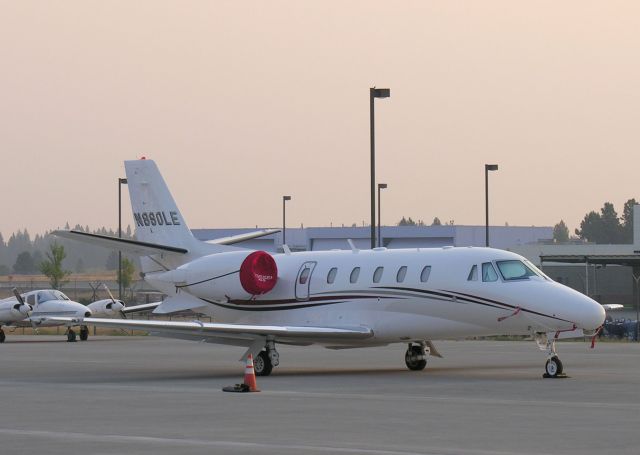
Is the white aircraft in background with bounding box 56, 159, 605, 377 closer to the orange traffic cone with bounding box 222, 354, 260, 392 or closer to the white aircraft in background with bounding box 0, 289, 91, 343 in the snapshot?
the orange traffic cone with bounding box 222, 354, 260, 392

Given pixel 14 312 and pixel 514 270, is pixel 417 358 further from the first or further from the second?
pixel 14 312

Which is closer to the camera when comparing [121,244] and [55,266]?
[121,244]

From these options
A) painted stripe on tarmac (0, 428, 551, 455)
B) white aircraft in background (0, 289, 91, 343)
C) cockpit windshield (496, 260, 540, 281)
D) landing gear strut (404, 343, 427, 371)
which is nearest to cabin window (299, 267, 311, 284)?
landing gear strut (404, 343, 427, 371)

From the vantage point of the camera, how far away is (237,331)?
94.7 feet

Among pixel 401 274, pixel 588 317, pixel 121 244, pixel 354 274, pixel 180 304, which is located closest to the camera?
pixel 588 317

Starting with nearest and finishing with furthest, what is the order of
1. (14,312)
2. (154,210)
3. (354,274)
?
(354,274) → (154,210) → (14,312)

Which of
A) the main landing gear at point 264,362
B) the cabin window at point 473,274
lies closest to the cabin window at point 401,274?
the cabin window at point 473,274

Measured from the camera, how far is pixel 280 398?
74.4 feet

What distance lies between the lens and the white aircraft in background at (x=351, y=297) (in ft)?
91.2

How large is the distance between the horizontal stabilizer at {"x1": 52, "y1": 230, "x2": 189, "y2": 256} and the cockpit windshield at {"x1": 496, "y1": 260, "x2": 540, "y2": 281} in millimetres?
8745

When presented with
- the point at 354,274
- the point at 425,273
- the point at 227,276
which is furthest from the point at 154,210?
the point at 425,273

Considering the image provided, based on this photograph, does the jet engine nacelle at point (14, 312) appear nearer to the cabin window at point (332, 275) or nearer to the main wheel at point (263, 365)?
the cabin window at point (332, 275)

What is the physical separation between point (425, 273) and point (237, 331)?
427 centimetres

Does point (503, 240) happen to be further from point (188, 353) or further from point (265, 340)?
point (265, 340)
